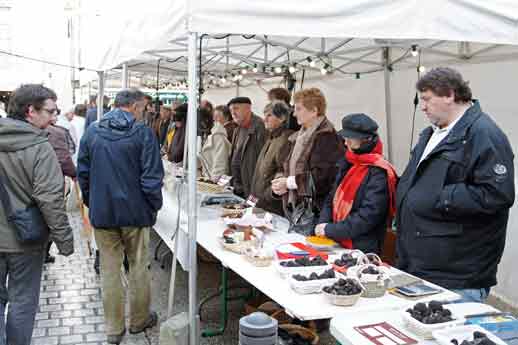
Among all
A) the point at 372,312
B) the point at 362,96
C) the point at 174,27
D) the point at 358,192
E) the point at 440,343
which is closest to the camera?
the point at 440,343

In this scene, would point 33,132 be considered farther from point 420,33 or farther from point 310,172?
point 420,33

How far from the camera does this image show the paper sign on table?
5.53 feet

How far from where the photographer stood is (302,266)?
2404mm

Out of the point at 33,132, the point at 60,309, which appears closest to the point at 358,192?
the point at 33,132

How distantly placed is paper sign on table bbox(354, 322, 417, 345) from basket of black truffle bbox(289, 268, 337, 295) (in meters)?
0.39

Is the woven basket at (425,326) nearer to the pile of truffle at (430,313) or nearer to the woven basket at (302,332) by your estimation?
the pile of truffle at (430,313)

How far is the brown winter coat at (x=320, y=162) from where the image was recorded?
3.22 m

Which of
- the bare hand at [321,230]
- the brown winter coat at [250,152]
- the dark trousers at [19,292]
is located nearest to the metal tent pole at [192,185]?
the bare hand at [321,230]

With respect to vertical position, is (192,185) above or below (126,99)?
below

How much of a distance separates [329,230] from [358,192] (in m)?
0.25

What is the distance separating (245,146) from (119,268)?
158 cm

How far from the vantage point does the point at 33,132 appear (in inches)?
111

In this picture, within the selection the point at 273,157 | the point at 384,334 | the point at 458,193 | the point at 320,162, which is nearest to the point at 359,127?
the point at 320,162

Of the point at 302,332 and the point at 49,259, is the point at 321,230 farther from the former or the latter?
the point at 49,259
